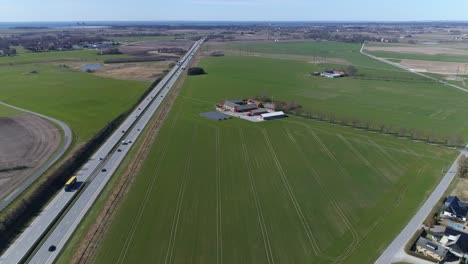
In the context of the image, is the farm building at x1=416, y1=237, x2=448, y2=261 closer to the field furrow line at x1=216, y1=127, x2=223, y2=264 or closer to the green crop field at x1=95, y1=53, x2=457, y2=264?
the green crop field at x1=95, y1=53, x2=457, y2=264

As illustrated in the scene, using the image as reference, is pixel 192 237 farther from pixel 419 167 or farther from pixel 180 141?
pixel 419 167

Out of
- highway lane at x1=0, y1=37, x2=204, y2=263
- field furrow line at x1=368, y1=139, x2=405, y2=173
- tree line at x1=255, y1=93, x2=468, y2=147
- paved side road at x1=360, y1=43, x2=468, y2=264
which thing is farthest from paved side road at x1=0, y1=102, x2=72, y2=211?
field furrow line at x1=368, y1=139, x2=405, y2=173

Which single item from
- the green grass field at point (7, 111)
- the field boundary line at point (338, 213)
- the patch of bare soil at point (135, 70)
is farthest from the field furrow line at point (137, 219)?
the patch of bare soil at point (135, 70)

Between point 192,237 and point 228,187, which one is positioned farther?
point 228,187

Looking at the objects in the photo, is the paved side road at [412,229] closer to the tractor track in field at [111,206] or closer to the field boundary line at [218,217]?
the field boundary line at [218,217]

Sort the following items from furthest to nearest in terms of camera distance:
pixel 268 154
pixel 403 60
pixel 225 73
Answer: pixel 403 60 → pixel 225 73 → pixel 268 154

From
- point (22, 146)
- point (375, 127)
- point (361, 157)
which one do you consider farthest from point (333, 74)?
point (22, 146)

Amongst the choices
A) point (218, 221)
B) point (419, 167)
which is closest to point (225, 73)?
point (419, 167)
